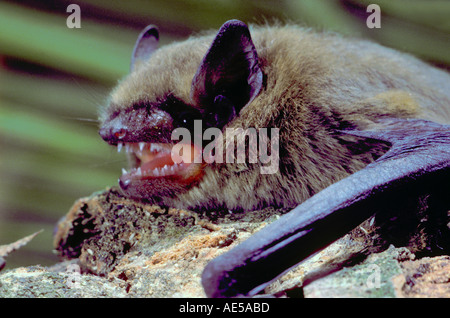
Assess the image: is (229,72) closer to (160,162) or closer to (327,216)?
(160,162)

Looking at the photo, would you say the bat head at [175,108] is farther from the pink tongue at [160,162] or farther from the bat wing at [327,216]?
the bat wing at [327,216]

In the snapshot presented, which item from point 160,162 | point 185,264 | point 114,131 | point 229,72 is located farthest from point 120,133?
point 185,264

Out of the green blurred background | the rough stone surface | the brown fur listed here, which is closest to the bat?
the brown fur

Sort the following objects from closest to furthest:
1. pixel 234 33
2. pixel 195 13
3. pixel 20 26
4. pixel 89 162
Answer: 1. pixel 234 33
2. pixel 20 26
3. pixel 195 13
4. pixel 89 162

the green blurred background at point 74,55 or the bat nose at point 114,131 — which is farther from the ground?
the green blurred background at point 74,55

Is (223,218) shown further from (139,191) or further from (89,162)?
(89,162)

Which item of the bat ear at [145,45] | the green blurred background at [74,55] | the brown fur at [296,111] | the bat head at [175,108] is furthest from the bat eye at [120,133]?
the green blurred background at [74,55]
